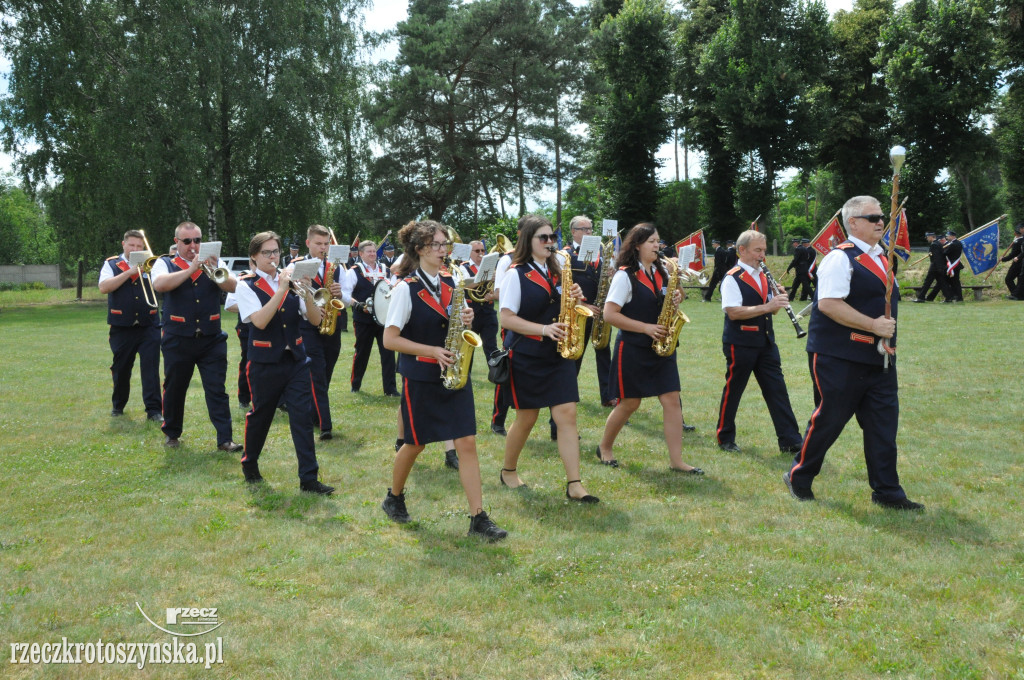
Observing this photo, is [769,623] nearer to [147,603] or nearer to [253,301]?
[147,603]

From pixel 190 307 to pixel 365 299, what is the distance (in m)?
3.04

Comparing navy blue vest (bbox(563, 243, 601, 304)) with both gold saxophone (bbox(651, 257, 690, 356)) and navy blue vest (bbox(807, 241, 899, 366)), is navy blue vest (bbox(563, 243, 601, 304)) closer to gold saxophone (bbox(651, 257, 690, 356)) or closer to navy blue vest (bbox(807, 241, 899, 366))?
gold saxophone (bbox(651, 257, 690, 356))

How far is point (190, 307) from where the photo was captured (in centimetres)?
812

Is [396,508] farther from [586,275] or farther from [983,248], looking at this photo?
[983,248]

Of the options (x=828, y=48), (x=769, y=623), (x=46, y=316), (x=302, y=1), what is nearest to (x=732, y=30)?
(x=828, y=48)

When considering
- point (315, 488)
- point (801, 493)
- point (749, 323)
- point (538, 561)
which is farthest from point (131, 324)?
point (801, 493)

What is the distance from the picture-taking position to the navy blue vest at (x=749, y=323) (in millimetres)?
7746

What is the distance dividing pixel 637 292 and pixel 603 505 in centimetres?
195

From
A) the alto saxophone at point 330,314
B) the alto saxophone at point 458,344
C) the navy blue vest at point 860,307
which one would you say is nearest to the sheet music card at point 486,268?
the alto saxophone at point 458,344

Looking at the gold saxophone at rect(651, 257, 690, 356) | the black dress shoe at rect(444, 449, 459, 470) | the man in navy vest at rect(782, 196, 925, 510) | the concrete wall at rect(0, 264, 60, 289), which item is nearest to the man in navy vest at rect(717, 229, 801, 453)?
the gold saxophone at rect(651, 257, 690, 356)

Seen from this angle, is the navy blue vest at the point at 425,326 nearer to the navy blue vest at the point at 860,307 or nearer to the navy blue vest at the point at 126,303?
the navy blue vest at the point at 860,307

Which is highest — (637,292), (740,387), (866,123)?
(866,123)

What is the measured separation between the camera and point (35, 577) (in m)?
4.89

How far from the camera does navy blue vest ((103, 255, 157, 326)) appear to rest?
9.78m
